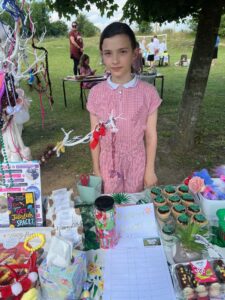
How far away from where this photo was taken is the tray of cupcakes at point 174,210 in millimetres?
1142

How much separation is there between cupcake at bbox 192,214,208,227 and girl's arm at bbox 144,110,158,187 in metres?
0.49

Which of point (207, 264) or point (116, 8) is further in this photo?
point (116, 8)

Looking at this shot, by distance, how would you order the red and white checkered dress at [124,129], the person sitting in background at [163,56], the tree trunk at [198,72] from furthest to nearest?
the person sitting in background at [163,56]
the tree trunk at [198,72]
the red and white checkered dress at [124,129]

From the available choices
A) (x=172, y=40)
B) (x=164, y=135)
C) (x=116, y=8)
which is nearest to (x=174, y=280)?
(x=116, y=8)

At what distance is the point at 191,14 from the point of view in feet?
10.6

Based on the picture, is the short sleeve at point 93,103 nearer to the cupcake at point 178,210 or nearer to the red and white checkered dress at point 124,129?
the red and white checkered dress at point 124,129

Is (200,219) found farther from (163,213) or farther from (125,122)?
(125,122)

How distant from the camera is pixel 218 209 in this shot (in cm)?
120

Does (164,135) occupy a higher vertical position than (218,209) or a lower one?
lower

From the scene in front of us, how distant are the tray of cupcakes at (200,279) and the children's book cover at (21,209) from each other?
1.86 ft

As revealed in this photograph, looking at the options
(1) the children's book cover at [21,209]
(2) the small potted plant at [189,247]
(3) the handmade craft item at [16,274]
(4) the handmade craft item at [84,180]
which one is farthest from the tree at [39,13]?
(2) the small potted plant at [189,247]

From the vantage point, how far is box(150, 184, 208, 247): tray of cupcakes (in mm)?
1142

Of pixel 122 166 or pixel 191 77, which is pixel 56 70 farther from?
pixel 122 166

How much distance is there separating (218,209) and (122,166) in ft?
1.98
